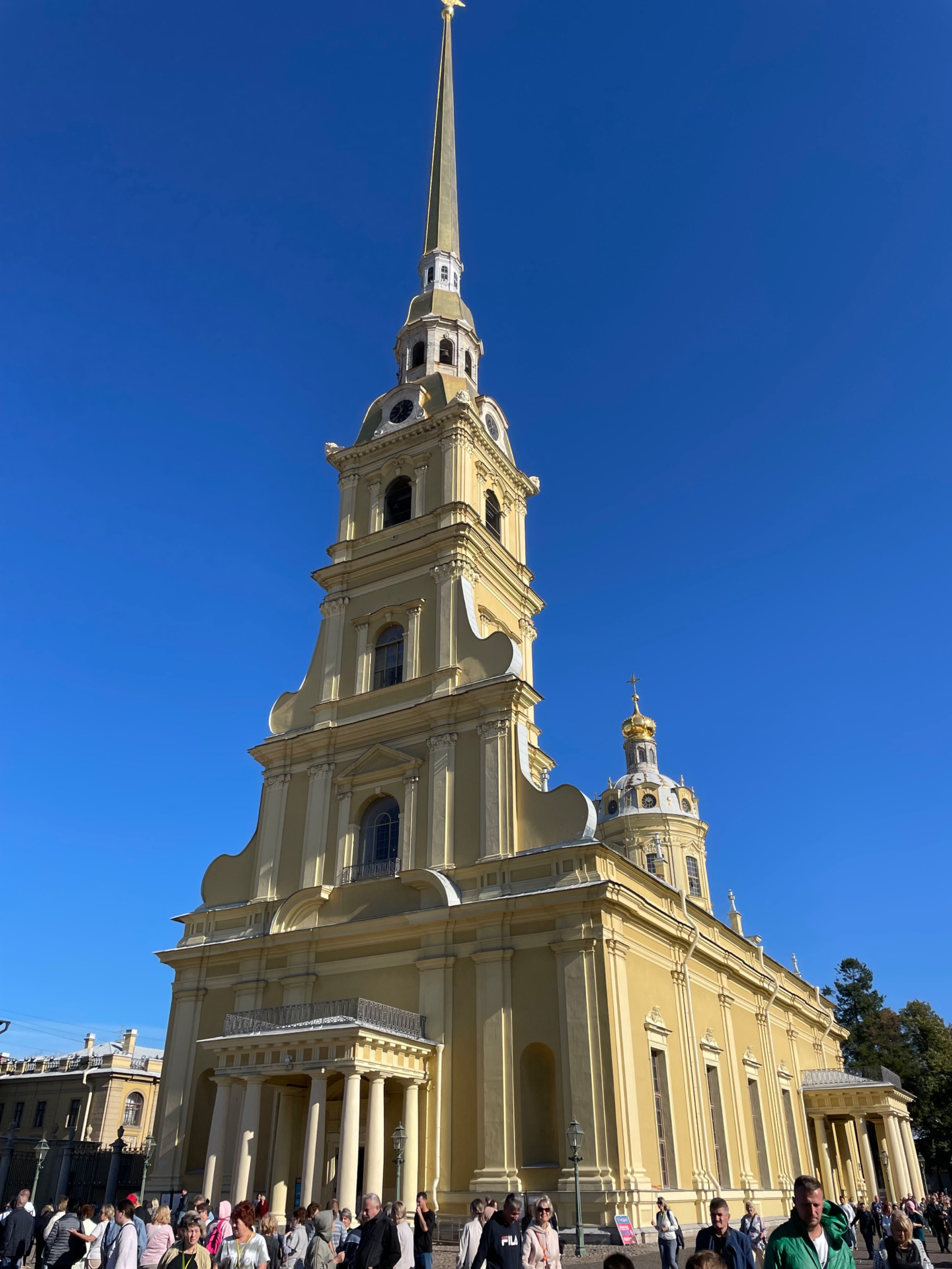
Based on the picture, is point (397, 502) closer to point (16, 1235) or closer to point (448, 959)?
point (448, 959)

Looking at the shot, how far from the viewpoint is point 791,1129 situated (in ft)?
121

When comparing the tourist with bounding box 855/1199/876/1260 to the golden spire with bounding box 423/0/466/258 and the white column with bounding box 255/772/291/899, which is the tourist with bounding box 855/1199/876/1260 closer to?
the white column with bounding box 255/772/291/899

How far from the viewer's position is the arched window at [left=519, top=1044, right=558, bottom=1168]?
22969mm

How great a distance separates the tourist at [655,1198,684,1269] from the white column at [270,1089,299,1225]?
29.7 feet

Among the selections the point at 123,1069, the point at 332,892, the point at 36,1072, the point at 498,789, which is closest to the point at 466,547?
the point at 498,789

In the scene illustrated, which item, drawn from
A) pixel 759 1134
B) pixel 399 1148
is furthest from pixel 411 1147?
pixel 759 1134

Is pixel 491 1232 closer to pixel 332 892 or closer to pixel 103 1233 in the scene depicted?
pixel 103 1233

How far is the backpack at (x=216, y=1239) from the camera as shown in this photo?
1152cm

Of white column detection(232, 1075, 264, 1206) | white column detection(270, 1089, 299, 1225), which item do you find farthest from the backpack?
white column detection(270, 1089, 299, 1225)

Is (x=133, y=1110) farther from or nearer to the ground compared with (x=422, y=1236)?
farther from the ground

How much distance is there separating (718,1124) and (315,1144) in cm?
1339

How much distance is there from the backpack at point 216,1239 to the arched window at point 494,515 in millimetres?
26476

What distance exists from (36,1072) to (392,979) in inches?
1632

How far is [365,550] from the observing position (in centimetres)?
3475
